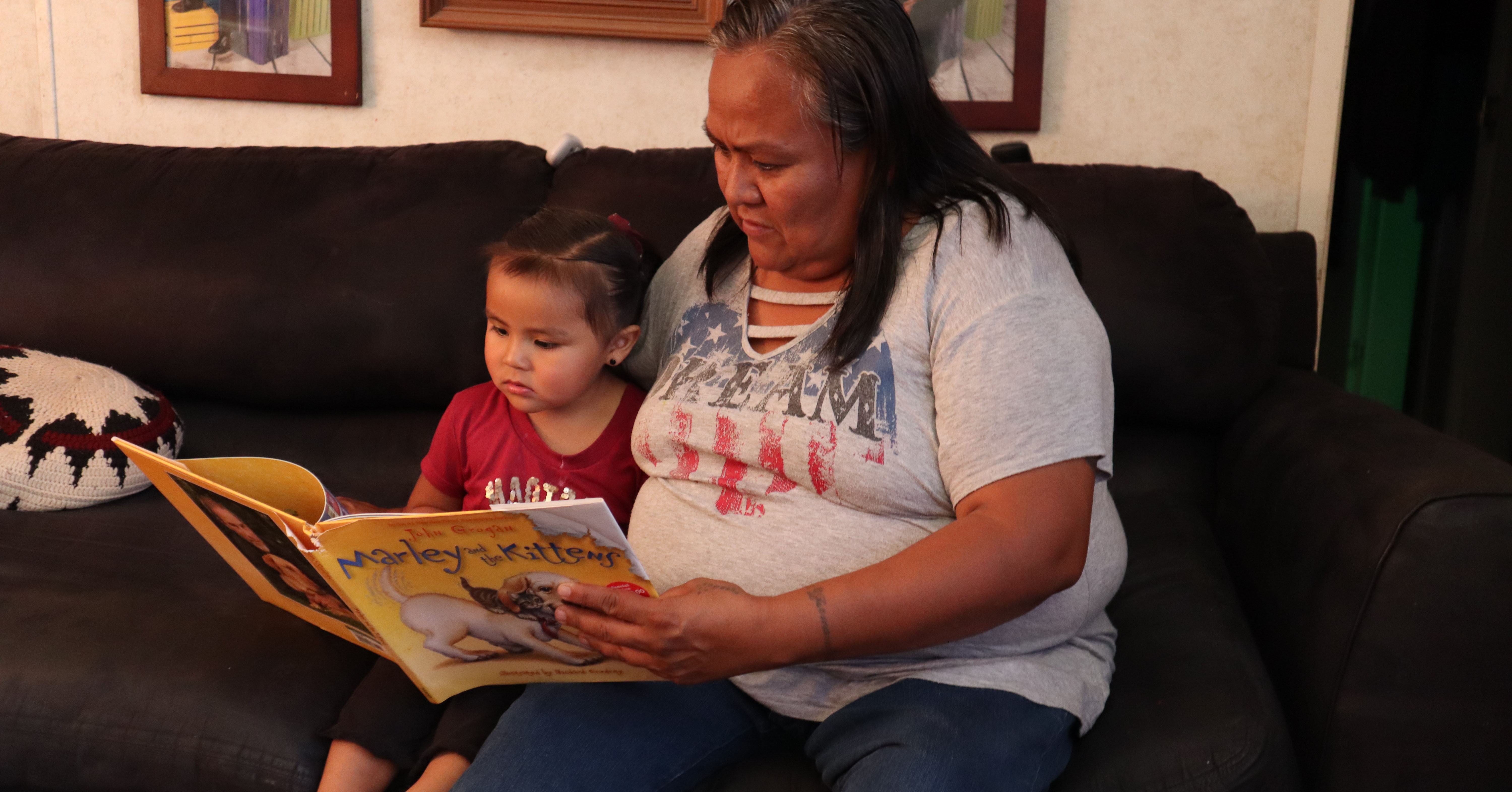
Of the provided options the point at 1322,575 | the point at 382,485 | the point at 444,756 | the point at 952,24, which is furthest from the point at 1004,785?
the point at 952,24

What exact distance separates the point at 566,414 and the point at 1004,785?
2.31 ft

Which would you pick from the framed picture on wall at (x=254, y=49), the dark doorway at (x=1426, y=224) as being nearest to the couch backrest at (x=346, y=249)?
the framed picture on wall at (x=254, y=49)

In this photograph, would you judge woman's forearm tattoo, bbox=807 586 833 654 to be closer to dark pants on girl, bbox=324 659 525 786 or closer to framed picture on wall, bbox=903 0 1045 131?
dark pants on girl, bbox=324 659 525 786

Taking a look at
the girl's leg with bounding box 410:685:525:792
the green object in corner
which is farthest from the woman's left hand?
the green object in corner

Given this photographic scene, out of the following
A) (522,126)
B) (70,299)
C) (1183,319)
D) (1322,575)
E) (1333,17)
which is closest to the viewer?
(1322,575)

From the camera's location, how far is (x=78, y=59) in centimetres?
206

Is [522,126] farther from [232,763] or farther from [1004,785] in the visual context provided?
[1004,785]

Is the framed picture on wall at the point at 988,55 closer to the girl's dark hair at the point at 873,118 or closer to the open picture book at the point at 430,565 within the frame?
the girl's dark hair at the point at 873,118

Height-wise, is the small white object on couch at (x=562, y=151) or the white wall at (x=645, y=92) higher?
the white wall at (x=645, y=92)

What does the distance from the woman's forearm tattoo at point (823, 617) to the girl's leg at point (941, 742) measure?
10 centimetres

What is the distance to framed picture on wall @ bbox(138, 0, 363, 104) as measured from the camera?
6.48 ft

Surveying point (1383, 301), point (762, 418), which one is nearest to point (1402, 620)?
point (762, 418)

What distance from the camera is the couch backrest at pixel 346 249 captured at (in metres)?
1.51

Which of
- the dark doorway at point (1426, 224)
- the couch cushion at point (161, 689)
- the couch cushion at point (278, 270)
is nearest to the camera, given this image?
the couch cushion at point (161, 689)
